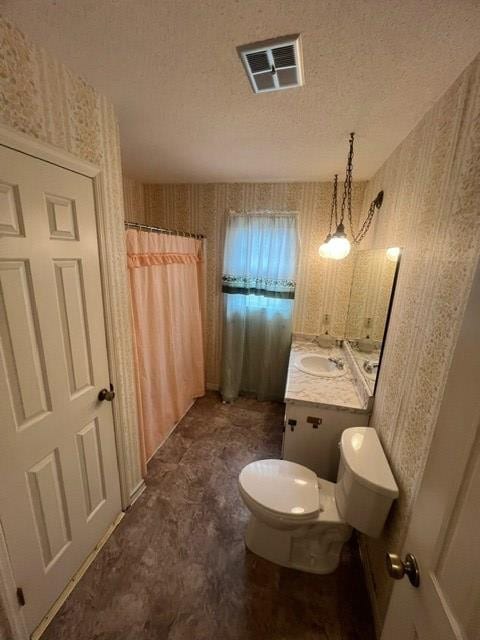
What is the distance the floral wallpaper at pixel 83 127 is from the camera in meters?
0.89

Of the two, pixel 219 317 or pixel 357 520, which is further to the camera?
pixel 219 317

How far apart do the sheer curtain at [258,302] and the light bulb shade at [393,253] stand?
1.06 metres

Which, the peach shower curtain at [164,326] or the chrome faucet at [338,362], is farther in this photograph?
the chrome faucet at [338,362]

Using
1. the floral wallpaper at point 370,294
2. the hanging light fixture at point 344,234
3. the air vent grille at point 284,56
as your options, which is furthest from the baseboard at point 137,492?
the air vent grille at point 284,56

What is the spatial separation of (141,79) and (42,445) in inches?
62.6

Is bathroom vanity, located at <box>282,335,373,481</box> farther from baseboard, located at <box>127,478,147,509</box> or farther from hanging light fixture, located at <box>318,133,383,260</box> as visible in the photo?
baseboard, located at <box>127,478,147,509</box>

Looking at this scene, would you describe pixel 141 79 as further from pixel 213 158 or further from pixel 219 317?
pixel 219 317

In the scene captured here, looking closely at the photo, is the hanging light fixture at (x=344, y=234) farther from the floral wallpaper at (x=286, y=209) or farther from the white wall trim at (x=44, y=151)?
the white wall trim at (x=44, y=151)

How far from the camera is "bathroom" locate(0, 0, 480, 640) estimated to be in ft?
2.56

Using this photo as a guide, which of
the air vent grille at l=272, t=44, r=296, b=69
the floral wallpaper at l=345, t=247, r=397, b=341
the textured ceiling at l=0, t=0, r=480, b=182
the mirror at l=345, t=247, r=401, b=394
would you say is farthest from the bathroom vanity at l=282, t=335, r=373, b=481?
the air vent grille at l=272, t=44, r=296, b=69

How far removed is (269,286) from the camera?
2.68 m

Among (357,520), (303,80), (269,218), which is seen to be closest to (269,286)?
(269,218)

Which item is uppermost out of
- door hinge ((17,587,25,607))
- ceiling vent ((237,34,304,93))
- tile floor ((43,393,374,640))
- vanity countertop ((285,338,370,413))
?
ceiling vent ((237,34,304,93))

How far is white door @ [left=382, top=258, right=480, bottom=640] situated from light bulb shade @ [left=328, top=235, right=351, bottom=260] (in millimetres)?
→ 1308
